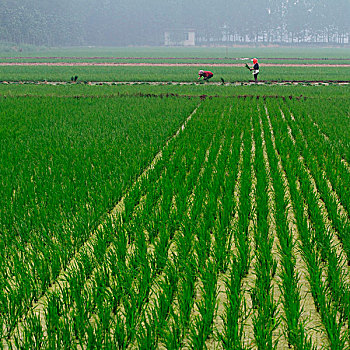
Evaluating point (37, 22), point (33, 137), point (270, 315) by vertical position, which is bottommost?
point (270, 315)

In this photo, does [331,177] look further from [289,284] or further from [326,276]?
[289,284]

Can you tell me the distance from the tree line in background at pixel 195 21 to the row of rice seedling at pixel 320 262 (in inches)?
5158

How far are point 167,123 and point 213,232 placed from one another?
7164 millimetres

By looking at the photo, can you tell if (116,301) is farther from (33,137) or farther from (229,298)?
(33,137)

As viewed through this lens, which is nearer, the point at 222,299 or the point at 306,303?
the point at 306,303

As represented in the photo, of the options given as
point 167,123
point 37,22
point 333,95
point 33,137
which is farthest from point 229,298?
point 37,22

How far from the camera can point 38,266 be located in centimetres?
385

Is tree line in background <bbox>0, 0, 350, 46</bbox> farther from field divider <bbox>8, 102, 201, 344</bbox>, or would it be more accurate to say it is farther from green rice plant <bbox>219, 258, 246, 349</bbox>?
green rice plant <bbox>219, 258, 246, 349</bbox>

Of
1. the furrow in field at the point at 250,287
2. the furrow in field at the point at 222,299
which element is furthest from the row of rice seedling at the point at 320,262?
the furrow in field at the point at 222,299

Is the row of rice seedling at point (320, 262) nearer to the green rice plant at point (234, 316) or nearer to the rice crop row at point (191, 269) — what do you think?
the rice crop row at point (191, 269)

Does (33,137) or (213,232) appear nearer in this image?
(213,232)

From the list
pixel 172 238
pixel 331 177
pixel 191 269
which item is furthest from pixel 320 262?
pixel 331 177

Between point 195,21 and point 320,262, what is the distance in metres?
175

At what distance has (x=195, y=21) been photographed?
167 meters
